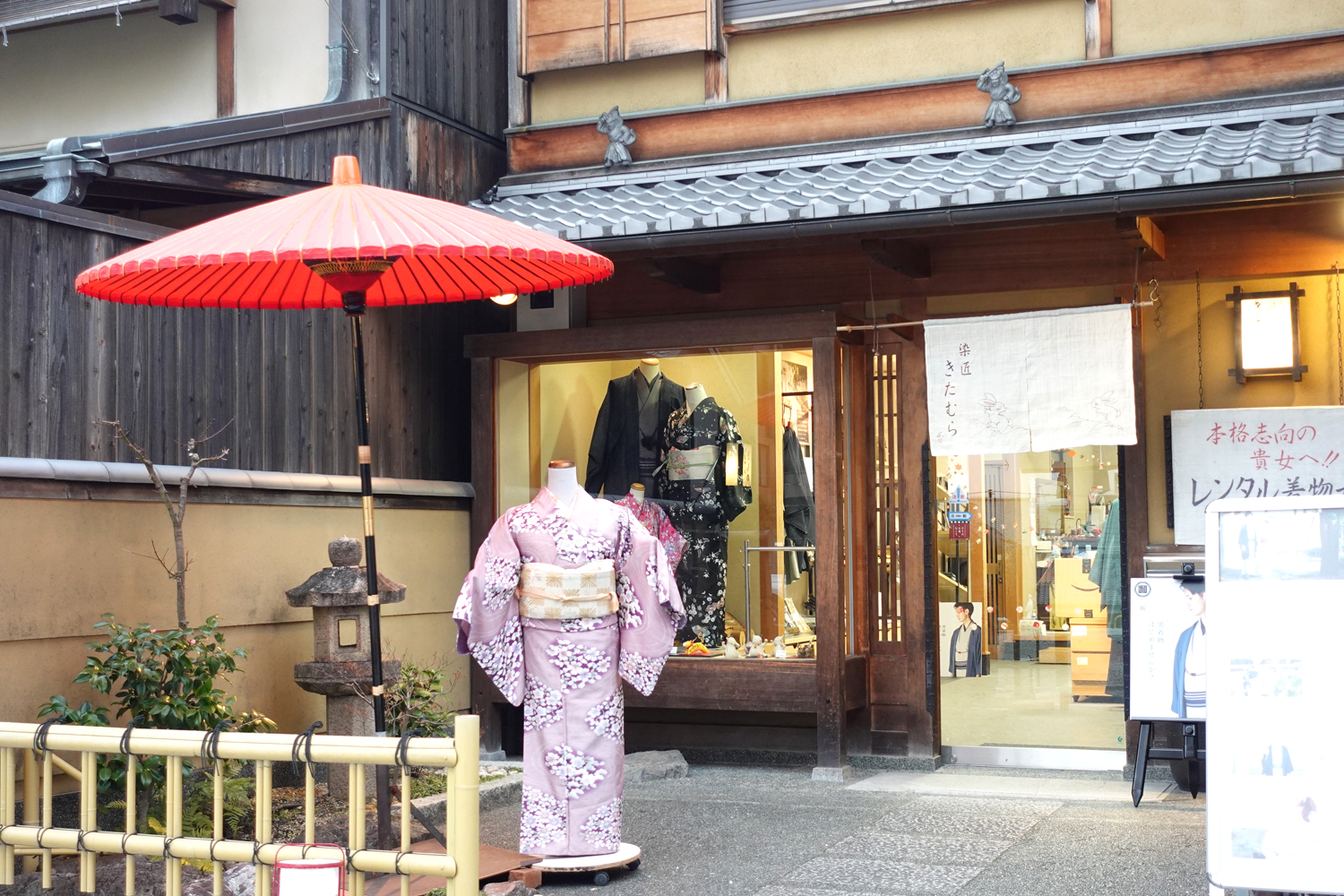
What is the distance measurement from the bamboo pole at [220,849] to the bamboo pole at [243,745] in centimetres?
25

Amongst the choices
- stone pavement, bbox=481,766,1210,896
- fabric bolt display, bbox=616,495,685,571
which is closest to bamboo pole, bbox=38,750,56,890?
stone pavement, bbox=481,766,1210,896

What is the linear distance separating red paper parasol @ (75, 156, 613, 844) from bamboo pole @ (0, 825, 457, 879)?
1042 millimetres

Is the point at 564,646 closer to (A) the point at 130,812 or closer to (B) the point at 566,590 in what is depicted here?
(B) the point at 566,590

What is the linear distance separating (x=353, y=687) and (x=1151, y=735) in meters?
4.32

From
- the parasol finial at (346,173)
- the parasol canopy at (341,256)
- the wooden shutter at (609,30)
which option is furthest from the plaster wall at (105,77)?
the parasol finial at (346,173)

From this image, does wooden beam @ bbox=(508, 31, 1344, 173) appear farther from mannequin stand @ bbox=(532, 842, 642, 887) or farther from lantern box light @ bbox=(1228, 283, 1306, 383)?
mannequin stand @ bbox=(532, 842, 642, 887)

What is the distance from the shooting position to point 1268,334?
764 centimetres

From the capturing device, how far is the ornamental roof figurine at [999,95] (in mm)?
8008

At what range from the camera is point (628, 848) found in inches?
235

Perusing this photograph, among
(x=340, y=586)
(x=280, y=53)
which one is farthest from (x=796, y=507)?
(x=280, y=53)

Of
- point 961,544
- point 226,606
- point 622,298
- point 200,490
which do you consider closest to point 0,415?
point 200,490

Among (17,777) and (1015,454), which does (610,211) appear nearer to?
(1015,454)

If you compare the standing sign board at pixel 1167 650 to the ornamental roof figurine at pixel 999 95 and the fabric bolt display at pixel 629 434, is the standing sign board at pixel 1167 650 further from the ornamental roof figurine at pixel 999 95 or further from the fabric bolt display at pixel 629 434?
the fabric bolt display at pixel 629 434

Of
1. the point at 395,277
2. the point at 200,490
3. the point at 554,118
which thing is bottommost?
the point at 200,490
